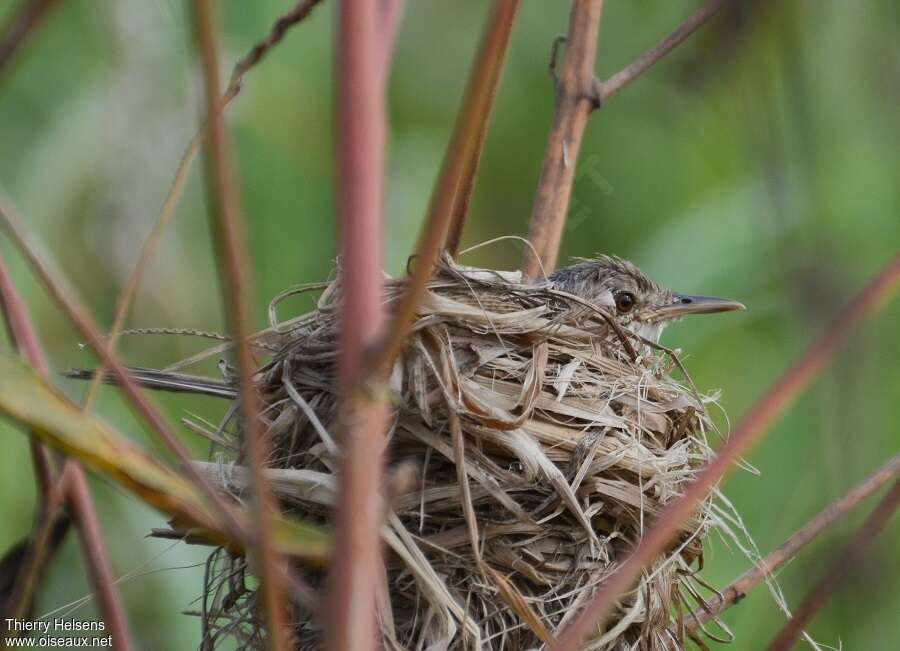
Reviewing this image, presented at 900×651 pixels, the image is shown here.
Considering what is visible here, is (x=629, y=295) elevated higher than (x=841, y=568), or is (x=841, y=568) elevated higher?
(x=629, y=295)

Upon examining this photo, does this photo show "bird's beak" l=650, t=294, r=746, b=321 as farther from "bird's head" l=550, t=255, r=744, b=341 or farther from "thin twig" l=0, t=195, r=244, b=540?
"thin twig" l=0, t=195, r=244, b=540

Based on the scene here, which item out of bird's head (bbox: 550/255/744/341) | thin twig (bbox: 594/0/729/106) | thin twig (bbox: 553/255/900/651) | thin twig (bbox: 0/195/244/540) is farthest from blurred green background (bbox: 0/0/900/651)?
thin twig (bbox: 0/195/244/540)

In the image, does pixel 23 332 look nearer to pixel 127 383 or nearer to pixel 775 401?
pixel 127 383

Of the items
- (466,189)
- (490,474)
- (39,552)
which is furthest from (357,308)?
(466,189)

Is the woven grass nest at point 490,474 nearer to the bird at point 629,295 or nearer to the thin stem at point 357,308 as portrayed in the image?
the thin stem at point 357,308

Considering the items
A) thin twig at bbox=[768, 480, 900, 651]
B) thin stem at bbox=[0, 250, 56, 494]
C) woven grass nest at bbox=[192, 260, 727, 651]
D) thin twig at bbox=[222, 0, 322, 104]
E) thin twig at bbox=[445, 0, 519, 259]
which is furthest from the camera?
woven grass nest at bbox=[192, 260, 727, 651]

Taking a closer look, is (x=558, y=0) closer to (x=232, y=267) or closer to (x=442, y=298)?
(x=442, y=298)
